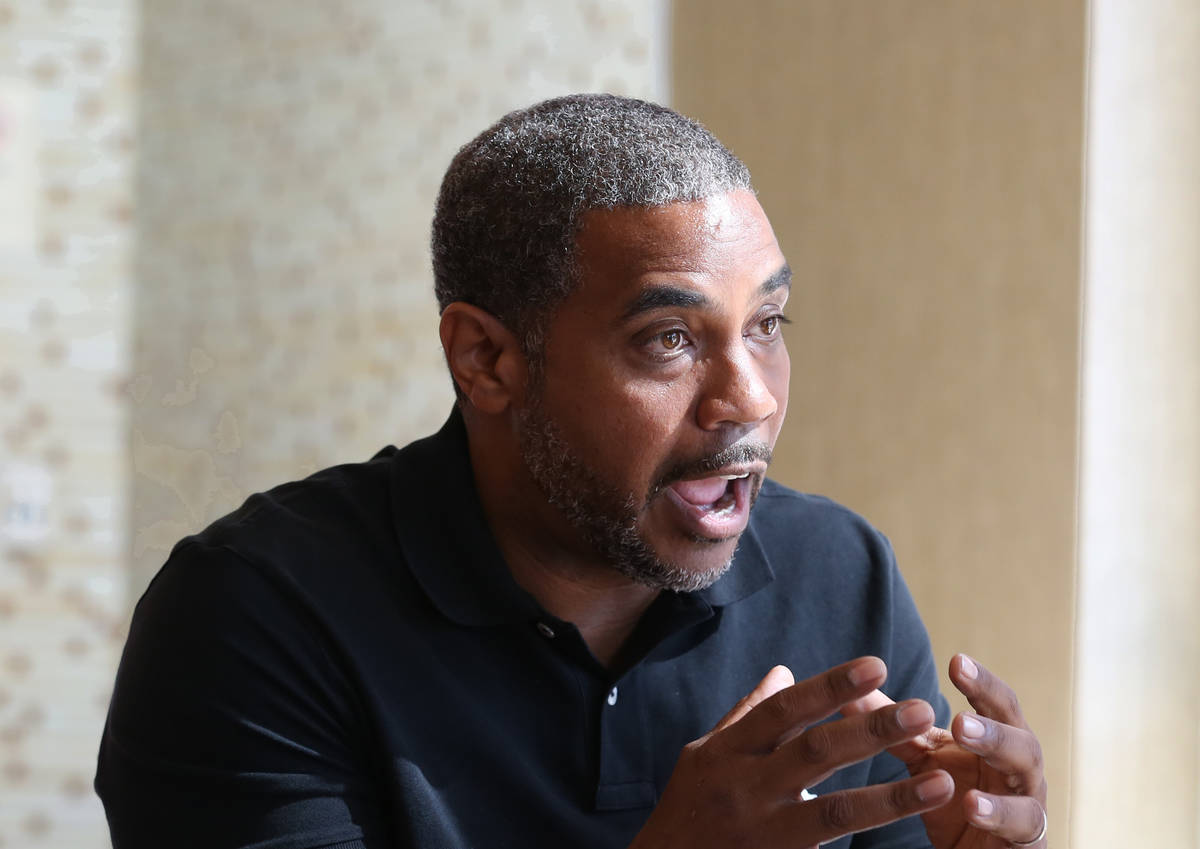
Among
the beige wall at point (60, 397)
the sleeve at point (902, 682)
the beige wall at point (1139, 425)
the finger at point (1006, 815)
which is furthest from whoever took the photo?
the beige wall at point (60, 397)

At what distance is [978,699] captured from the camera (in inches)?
44.1

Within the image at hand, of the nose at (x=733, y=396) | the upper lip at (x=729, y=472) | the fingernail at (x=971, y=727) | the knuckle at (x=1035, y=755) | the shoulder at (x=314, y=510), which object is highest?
the nose at (x=733, y=396)

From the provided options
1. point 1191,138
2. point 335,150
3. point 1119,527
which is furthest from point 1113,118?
point 335,150

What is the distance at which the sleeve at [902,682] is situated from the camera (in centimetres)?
143

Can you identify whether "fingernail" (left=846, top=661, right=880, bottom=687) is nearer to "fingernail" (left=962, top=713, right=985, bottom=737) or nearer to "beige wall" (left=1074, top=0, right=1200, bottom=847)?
"fingernail" (left=962, top=713, right=985, bottom=737)

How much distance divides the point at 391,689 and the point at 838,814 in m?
0.46

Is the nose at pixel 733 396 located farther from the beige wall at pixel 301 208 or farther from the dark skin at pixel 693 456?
the beige wall at pixel 301 208

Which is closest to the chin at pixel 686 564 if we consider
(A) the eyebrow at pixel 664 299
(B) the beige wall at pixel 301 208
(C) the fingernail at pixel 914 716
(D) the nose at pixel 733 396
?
(D) the nose at pixel 733 396

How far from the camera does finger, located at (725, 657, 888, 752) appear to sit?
97 cm

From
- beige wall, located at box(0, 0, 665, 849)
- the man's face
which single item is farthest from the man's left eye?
beige wall, located at box(0, 0, 665, 849)

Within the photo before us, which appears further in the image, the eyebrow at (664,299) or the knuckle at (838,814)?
the eyebrow at (664,299)

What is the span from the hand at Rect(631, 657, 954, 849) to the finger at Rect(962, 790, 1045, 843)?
0.10m

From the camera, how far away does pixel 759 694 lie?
1140mm

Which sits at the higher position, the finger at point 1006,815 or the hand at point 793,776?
the hand at point 793,776
